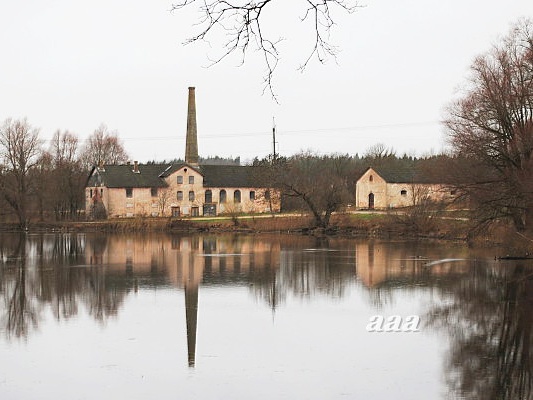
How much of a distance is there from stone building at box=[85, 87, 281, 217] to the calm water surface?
42989 millimetres

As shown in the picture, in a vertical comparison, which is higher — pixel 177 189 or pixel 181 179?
pixel 181 179

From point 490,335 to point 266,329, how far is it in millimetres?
4953

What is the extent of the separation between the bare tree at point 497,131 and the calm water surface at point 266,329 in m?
3.50

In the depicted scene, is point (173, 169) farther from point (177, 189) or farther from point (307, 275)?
point (307, 275)

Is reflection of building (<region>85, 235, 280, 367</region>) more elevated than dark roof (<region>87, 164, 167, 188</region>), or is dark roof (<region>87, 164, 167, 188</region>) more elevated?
dark roof (<region>87, 164, 167, 188</region>)

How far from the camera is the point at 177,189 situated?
79.2m

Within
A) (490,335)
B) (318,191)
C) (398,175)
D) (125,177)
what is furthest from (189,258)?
(125,177)

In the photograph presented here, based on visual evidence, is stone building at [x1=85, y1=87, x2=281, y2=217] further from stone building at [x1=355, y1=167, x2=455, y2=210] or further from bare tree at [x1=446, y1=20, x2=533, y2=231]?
bare tree at [x1=446, y1=20, x2=533, y2=231]

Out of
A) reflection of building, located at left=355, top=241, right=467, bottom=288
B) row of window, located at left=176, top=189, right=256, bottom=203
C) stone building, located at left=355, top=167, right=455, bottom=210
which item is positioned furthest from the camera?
row of window, located at left=176, top=189, right=256, bottom=203

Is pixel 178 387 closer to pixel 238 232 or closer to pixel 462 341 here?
pixel 462 341

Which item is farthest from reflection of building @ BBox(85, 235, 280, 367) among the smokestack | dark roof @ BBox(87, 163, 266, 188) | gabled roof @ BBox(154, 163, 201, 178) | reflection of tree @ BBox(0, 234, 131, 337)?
the smokestack

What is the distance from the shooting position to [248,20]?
24.7ft

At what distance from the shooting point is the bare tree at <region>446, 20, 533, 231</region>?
36406 millimetres

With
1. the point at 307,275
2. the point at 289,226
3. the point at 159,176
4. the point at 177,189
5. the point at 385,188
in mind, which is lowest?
the point at 307,275
